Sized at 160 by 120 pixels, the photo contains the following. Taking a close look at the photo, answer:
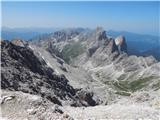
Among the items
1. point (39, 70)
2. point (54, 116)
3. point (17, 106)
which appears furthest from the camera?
point (39, 70)

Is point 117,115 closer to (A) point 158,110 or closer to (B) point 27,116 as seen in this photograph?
(A) point 158,110

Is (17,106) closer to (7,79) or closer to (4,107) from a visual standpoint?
(4,107)

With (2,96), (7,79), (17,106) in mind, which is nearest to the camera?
(17,106)

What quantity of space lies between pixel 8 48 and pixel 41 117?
80592 millimetres

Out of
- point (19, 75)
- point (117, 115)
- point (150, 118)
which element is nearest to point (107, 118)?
point (117, 115)

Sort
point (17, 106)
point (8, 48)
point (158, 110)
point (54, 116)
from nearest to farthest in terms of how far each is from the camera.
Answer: point (54, 116)
point (17, 106)
point (158, 110)
point (8, 48)

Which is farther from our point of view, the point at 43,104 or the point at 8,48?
the point at 8,48

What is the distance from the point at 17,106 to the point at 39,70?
284 feet

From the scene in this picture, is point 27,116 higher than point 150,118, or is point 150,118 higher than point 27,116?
point 27,116

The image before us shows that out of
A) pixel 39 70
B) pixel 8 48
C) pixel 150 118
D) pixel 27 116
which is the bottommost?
pixel 39 70

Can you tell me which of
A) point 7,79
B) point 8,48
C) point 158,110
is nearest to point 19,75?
point 7,79

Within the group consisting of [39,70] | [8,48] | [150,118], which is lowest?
[39,70]

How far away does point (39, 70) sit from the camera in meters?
112

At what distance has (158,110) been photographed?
3253cm
